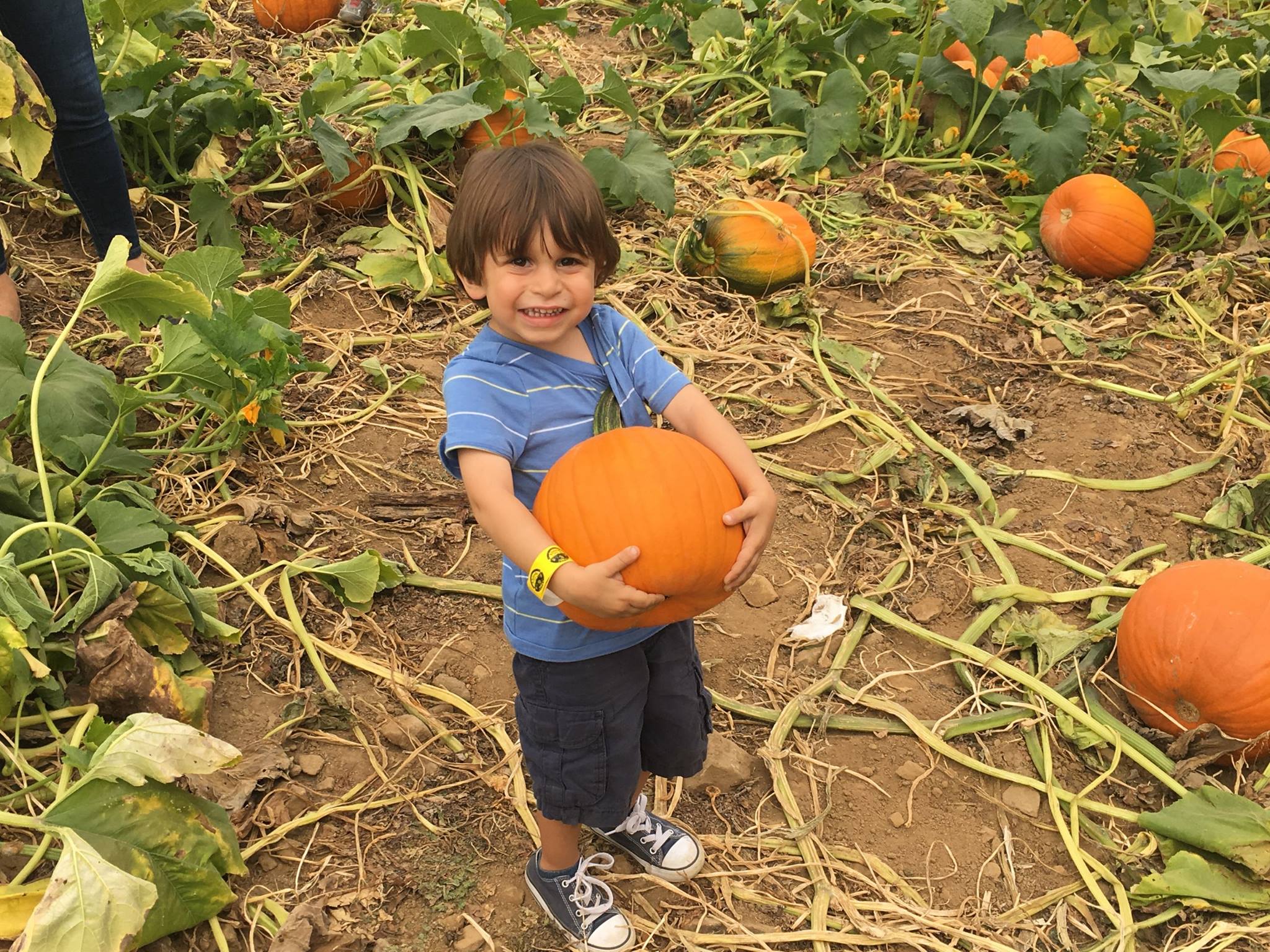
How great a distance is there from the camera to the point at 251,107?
13.4 ft

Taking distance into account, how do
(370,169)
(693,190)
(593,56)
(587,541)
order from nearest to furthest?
(587,541), (370,169), (693,190), (593,56)

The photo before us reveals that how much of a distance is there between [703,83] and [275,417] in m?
3.04

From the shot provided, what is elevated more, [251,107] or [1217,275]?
[251,107]

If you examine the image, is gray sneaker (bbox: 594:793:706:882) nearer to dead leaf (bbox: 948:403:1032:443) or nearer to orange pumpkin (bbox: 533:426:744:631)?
orange pumpkin (bbox: 533:426:744:631)

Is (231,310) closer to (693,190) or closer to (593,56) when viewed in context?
(693,190)

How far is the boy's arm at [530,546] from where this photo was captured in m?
1.60

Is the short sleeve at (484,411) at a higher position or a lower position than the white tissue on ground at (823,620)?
higher

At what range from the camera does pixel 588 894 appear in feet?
6.86

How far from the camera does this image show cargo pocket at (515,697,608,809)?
1886mm

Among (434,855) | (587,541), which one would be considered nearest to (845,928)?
(434,855)

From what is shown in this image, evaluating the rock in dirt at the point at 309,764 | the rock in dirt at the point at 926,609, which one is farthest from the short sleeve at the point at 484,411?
the rock in dirt at the point at 926,609

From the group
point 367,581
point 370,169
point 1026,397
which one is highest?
point 370,169

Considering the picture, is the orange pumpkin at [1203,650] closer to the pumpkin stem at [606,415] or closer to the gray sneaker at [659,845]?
the gray sneaker at [659,845]

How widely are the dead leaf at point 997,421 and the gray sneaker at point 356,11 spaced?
3679 millimetres
